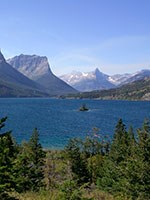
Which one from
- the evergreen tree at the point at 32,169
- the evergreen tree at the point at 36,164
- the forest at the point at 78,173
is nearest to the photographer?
the forest at the point at 78,173

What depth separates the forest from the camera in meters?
14.8

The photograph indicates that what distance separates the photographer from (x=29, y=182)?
38.6 meters

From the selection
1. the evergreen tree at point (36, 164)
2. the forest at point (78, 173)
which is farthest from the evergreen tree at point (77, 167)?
the evergreen tree at point (36, 164)

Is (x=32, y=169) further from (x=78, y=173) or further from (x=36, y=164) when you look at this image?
(x=78, y=173)

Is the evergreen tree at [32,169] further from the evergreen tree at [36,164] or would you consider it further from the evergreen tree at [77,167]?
the evergreen tree at [77,167]

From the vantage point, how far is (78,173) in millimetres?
45219

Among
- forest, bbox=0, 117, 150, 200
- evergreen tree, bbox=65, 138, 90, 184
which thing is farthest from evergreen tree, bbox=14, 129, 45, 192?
evergreen tree, bbox=65, 138, 90, 184

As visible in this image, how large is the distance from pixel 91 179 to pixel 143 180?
62.6 feet

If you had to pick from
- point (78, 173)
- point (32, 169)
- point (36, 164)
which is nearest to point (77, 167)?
point (78, 173)

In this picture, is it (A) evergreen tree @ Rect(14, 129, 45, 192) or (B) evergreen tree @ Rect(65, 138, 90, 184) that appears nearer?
(A) evergreen tree @ Rect(14, 129, 45, 192)

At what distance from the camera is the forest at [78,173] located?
48.6 feet

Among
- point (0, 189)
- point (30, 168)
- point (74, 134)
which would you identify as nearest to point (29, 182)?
point (30, 168)

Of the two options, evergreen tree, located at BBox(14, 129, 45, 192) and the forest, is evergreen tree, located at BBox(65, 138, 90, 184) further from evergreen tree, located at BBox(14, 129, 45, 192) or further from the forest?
evergreen tree, located at BBox(14, 129, 45, 192)

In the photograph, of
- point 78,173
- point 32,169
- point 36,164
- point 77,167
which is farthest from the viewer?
point 77,167
